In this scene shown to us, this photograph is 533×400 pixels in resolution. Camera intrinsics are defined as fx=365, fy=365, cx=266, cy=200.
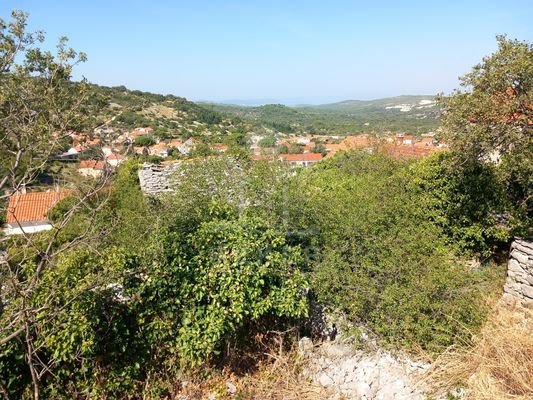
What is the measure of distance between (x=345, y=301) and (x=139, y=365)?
9.44 feet

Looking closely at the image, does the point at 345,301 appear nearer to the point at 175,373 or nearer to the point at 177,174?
the point at 175,373

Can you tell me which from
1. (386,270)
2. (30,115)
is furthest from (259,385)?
(30,115)

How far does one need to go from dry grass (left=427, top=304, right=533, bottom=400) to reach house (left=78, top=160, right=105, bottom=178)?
14.1 ft

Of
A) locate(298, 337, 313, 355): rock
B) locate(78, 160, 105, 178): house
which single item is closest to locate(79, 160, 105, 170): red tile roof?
locate(78, 160, 105, 178): house

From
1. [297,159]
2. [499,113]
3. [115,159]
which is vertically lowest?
[297,159]

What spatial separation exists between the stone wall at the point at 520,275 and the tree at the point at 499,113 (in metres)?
1.14

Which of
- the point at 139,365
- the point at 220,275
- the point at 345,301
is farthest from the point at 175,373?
the point at 345,301

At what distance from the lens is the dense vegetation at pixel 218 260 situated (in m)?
3.55

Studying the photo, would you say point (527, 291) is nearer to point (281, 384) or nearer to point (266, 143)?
point (281, 384)

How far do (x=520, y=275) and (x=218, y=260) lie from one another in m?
4.69

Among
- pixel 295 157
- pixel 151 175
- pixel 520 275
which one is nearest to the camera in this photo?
pixel 520 275

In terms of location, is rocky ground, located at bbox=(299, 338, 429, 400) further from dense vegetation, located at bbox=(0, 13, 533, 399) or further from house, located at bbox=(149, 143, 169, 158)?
house, located at bbox=(149, 143, 169, 158)

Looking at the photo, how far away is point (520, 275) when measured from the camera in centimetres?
568

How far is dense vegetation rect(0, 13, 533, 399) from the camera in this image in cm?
355
